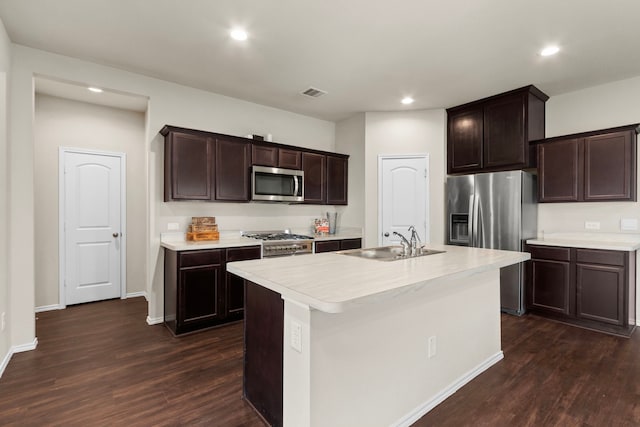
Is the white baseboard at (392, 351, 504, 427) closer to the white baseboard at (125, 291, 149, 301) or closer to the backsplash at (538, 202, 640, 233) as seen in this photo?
the backsplash at (538, 202, 640, 233)

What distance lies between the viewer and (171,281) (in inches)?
133

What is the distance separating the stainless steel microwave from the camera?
4.05 m

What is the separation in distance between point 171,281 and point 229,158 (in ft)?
5.10

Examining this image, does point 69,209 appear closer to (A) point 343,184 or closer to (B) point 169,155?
(B) point 169,155

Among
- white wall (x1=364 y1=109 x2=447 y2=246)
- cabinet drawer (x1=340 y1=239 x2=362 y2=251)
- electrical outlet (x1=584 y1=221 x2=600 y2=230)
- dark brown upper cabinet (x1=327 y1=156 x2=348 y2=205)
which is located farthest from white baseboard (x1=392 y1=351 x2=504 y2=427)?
dark brown upper cabinet (x1=327 y1=156 x2=348 y2=205)

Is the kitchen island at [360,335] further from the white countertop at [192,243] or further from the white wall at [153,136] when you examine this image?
the white wall at [153,136]

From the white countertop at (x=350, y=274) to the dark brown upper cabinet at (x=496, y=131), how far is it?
80.8 inches

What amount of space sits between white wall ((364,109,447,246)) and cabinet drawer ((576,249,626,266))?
1550mm

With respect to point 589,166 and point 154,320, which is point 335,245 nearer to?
point 154,320

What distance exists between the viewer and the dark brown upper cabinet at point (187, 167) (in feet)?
11.4

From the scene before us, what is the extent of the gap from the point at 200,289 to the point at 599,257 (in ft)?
13.9

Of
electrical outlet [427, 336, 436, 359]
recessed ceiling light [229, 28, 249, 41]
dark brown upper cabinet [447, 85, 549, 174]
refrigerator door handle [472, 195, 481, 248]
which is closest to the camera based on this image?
electrical outlet [427, 336, 436, 359]

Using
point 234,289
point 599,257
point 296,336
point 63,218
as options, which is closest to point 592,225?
point 599,257

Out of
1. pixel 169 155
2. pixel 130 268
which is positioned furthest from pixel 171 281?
pixel 130 268
